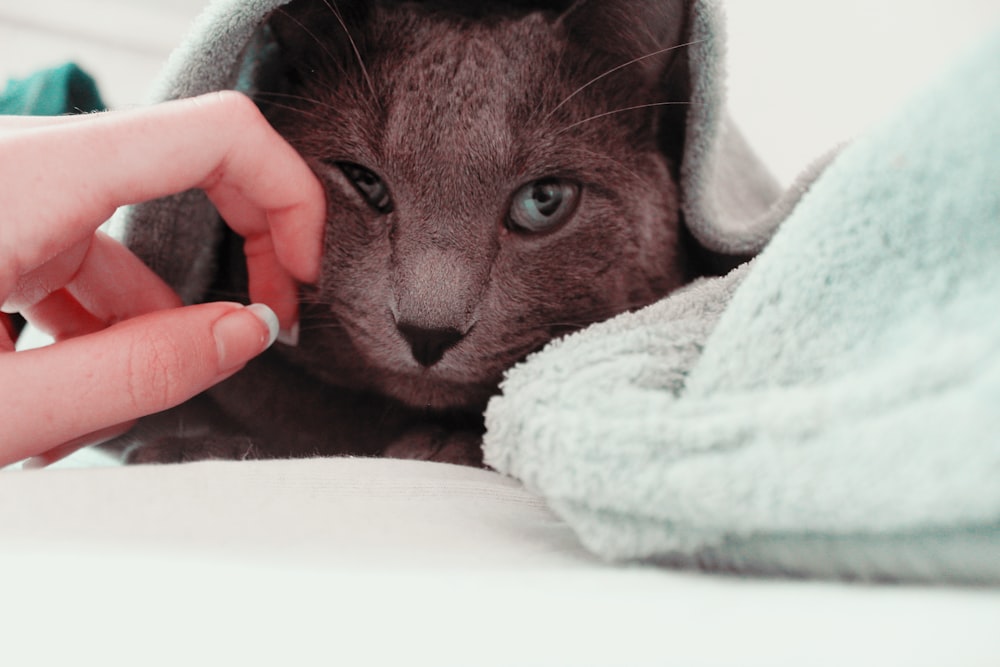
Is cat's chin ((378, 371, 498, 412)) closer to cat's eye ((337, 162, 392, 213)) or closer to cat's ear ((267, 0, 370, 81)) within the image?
cat's eye ((337, 162, 392, 213))

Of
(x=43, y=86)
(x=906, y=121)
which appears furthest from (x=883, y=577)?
(x=43, y=86)

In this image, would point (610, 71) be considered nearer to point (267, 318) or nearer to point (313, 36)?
point (313, 36)

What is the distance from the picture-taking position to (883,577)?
39 cm

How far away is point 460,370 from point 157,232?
0.40 metres

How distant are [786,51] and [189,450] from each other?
1298 mm

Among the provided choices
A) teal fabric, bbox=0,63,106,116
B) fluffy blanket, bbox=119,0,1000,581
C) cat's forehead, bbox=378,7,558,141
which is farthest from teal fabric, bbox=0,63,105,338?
fluffy blanket, bbox=119,0,1000,581

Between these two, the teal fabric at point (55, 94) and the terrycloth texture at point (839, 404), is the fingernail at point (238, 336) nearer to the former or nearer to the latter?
A: the terrycloth texture at point (839, 404)

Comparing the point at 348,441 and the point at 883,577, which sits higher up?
the point at 883,577

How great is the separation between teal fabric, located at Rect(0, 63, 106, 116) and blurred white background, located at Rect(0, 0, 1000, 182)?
0.49 meters

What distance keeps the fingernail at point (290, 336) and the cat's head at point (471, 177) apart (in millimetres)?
11

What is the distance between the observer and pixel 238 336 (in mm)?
596

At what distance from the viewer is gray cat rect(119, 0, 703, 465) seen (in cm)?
71

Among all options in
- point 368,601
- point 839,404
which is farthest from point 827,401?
point 368,601

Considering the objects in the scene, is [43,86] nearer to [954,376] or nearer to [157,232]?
[157,232]
